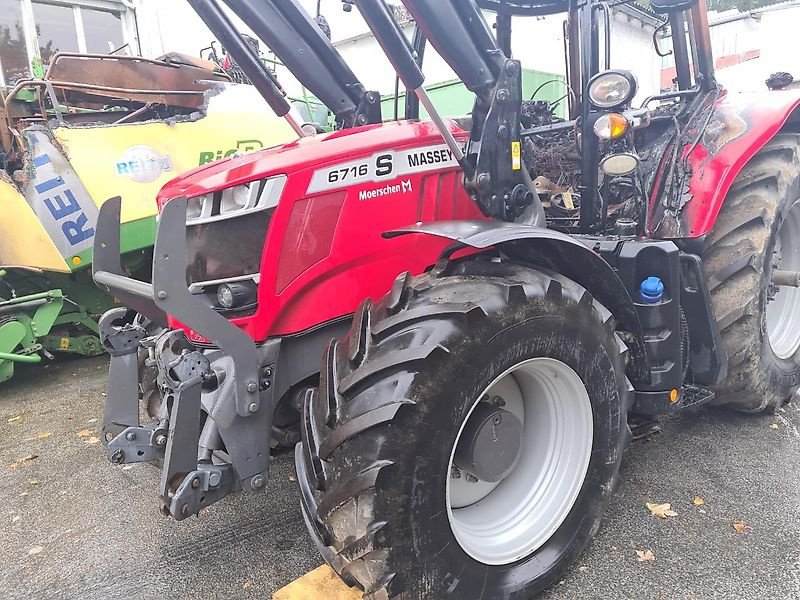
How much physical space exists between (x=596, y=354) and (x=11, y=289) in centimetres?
499

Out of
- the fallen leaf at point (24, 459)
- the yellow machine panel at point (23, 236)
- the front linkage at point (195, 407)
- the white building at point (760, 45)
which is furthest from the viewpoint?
the white building at point (760, 45)

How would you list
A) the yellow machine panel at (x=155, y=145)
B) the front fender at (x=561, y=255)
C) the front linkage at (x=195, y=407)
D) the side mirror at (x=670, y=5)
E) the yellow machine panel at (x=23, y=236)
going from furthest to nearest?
the yellow machine panel at (x=155, y=145)
the yellow machine panel at (x=23, y=236)
the side mirror at (x=670, y=5)
the front fender at (x=561, y=255)
the front linkage at (x=195, y=407)

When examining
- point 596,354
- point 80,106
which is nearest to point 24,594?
point 596,354

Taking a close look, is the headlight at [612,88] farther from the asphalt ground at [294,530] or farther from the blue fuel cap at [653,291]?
the asphalt ground at [294,530]

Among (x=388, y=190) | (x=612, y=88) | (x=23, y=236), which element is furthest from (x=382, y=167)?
(x=23, y=236)

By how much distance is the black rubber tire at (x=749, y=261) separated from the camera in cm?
322

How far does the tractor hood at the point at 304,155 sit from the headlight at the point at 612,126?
624mm

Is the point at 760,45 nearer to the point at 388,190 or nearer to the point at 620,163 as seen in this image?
the point at 620,163

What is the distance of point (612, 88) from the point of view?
2.68 meters

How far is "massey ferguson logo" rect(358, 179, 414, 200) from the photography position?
7.69ft

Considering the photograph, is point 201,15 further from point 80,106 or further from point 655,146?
point 80,106

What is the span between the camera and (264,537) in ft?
9.32

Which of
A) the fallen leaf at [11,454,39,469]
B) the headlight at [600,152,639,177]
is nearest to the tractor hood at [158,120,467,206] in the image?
the headlight at [600,152,639,177]

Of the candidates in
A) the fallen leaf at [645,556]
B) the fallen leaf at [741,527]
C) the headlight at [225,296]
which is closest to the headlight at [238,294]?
the headlight at [225,296]
